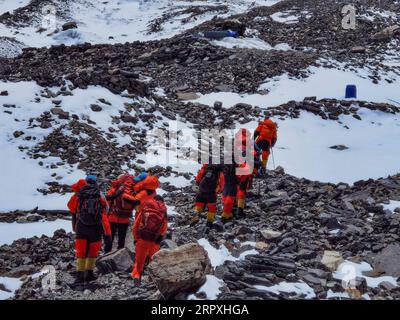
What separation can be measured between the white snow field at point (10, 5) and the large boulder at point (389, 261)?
42.9 m

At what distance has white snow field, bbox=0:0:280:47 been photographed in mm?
35094

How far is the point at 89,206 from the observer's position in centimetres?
701

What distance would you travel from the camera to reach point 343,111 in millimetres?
19125

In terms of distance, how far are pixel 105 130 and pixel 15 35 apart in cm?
2487

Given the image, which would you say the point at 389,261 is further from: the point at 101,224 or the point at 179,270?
the point at 101,224

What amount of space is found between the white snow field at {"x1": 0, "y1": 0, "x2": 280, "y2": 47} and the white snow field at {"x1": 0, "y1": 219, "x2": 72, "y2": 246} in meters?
26.2

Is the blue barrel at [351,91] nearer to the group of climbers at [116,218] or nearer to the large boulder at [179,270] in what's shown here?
the group of climbers at [116,218]

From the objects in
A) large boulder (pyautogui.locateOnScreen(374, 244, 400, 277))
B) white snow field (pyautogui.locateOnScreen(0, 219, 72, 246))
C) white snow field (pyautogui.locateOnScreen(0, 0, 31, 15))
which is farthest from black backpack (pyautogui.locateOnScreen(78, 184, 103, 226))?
white snow field (pyautogui.locateOnScreen(0, 0, 31, 15))

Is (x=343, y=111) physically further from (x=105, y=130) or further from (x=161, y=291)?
(x=161, y=291)

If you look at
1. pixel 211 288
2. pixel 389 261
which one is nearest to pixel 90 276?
pixel 211 288

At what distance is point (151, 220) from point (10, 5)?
44.4m

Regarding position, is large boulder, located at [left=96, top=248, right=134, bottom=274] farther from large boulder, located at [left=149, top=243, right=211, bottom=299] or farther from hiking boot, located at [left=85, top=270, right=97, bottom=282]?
large boulder, located at [left=149, top=243, right=211, bottom=299]

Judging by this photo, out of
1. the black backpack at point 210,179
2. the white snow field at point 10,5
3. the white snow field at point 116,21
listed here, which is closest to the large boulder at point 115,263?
the black backpack at point 210,179

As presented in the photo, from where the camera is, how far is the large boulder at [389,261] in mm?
7082
